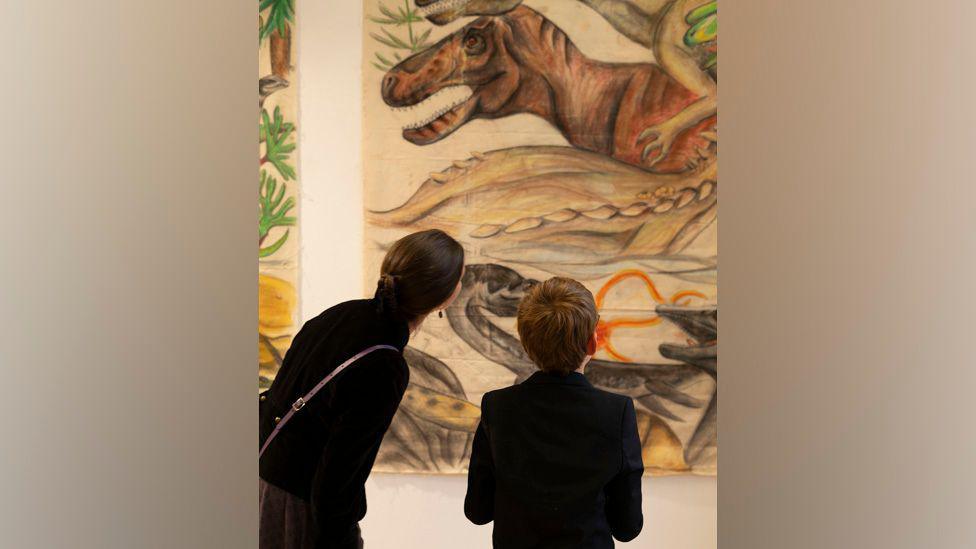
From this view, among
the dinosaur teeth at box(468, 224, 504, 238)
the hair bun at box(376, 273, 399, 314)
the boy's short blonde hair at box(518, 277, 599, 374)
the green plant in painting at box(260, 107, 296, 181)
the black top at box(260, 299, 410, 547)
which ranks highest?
the green plant in painting at box(260, 107, 296, 181)

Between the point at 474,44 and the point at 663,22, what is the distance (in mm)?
610

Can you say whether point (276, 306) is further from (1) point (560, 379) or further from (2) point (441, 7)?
(1) point (560, 379)

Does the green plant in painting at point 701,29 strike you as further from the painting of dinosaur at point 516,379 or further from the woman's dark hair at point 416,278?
the woman's dark hair at point 416,278

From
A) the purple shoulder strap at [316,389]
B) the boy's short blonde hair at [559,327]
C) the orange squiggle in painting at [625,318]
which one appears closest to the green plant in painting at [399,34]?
the orange squiggle in painting at [625,318]

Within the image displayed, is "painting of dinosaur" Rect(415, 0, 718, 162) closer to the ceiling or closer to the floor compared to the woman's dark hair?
closer to the ceiling

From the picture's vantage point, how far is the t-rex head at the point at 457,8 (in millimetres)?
2145

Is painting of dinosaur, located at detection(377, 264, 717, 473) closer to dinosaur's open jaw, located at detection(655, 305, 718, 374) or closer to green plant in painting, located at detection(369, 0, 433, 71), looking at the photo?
dinosaur's open jaw, located at detection(655, 305, 718, 374)

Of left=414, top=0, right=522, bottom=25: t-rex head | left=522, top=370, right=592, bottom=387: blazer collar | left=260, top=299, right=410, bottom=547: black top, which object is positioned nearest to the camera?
left=260, top=299, right=410, bottom=547: black top

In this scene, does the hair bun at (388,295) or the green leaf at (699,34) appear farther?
the green leaf at (699,34)

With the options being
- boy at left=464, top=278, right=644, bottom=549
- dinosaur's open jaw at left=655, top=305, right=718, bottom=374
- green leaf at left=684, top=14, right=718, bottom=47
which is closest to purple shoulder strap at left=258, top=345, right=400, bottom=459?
boy at left=464, top=278, right=644, bottom=549

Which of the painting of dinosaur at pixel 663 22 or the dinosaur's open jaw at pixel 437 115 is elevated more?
the painting of dinosaur at pixel 663 22

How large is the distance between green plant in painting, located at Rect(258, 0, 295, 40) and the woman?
1236 mm

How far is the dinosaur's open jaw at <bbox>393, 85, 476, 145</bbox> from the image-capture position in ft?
7.15
